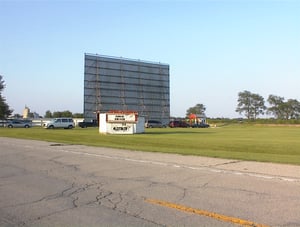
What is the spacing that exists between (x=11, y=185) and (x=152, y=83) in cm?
8193

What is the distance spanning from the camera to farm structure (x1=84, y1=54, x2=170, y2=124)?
81.2 metres

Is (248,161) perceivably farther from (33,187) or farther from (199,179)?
(33,187)

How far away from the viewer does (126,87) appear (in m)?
86.8

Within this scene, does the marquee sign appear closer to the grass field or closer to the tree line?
the grass field

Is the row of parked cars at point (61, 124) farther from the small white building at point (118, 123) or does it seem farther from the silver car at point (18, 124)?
the small white building at point (118, 123)

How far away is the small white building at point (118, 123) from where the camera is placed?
1797 inches

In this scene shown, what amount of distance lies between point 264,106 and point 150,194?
174 m

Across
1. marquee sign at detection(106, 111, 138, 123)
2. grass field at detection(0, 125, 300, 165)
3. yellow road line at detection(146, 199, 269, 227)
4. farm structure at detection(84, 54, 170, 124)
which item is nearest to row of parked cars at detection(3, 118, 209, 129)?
farm structure at detection(84, 54, 170, 124)

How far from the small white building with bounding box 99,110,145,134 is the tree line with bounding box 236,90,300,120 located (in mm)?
132592

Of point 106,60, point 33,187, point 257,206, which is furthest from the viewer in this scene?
point 106,60

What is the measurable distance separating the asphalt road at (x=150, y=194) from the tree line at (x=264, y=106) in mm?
165209

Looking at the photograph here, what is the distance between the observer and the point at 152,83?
91.4 metres

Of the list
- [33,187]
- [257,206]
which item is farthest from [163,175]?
[257,206]

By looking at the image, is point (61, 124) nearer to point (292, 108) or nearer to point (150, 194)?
point (150, 194)
